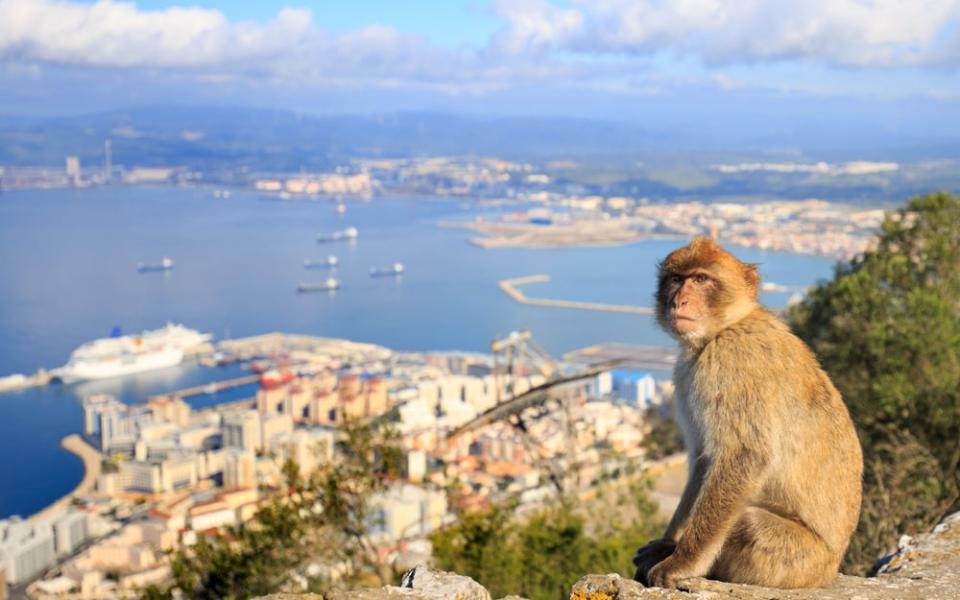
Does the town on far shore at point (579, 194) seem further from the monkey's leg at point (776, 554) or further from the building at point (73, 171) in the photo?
the monkey's leg at point (776, 554)

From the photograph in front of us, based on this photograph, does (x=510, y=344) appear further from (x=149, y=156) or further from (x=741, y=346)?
(x=149, y=156)

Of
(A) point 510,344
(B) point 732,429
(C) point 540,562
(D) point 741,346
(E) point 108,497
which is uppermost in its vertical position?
(D) point 741,346

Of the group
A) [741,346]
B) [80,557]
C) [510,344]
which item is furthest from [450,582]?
[80,557]

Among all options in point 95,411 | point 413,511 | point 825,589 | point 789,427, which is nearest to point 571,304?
point 95,411

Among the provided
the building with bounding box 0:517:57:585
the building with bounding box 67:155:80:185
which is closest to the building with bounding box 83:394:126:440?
the building with bounding box 0:517:57:585

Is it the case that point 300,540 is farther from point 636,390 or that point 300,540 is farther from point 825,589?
point 636,390
